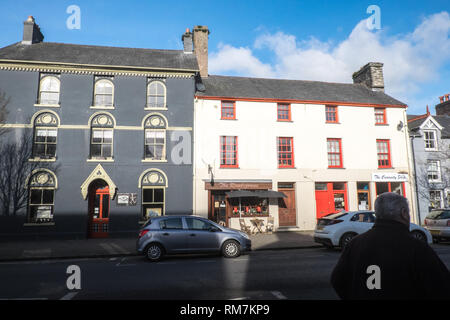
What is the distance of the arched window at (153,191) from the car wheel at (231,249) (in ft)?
23.8

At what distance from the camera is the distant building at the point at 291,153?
18.0 metres

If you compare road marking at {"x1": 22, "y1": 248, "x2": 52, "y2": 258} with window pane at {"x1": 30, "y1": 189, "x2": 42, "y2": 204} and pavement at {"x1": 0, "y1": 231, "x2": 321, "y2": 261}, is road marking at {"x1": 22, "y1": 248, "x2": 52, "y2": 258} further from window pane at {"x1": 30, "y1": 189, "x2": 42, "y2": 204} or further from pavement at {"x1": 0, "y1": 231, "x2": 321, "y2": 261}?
window pane at {"x1": 30, "y1": 189, "x2": 42, "y2": 204}

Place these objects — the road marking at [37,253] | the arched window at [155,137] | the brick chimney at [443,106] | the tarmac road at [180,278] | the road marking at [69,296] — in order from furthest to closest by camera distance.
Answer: the brick chimney at [443,106] < the arched window at [155,137] < the road marking at [37,253] < the tarmac road at [180,278] < the road marking at [69,296]

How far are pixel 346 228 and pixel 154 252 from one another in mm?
7471

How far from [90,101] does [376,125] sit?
63.2 ft

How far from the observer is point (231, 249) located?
10656mm

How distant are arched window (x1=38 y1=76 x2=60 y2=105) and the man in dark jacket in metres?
18.9

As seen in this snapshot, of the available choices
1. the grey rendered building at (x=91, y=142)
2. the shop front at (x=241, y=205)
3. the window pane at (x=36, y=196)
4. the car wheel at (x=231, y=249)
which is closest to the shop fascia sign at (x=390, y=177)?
the shop front at (x=241, y=205)

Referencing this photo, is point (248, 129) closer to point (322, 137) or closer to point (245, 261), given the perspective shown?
point (322, 137)

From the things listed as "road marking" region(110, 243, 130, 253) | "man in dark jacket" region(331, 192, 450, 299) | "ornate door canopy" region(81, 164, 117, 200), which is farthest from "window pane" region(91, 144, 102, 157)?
"man in dark jacket" region(331, 192, 450, 299)

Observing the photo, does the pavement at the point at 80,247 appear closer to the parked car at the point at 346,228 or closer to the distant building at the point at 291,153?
the parked car at the point at 346,228

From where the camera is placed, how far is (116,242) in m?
14.5

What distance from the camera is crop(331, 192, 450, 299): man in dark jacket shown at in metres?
2.11
